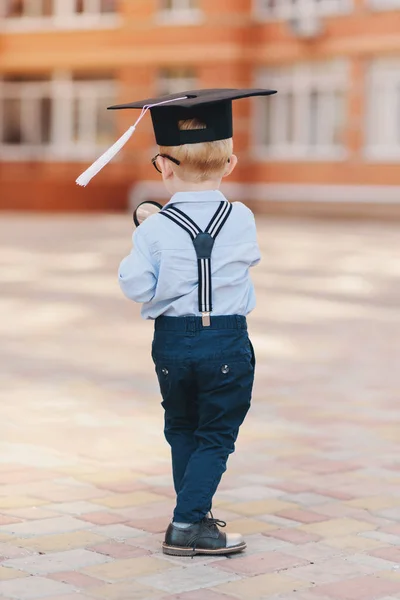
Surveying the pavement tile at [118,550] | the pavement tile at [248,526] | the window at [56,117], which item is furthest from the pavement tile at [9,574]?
the window at [56,117]

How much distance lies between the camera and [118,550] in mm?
4012

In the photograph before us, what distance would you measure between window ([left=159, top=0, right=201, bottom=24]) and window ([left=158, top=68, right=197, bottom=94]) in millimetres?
1186

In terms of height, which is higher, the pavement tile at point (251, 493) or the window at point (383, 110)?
the window at point (383, 110)

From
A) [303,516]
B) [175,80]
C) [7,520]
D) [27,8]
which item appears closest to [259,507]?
[303,516]

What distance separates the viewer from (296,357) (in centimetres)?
846

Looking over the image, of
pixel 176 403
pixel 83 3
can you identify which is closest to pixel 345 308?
pixel 176 403

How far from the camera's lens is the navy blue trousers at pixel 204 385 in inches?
155

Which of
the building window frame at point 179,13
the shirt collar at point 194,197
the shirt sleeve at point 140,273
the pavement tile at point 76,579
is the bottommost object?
the pavement tile at point 76,579

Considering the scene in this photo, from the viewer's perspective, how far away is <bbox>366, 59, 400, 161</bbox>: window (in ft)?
96.6

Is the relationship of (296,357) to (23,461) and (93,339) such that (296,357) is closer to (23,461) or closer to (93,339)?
(93,339)

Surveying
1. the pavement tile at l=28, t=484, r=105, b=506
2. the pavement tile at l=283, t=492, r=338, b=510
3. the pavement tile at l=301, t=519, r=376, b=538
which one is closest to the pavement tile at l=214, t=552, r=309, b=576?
the pavement tile at l=301, t=519, r=376, b=538

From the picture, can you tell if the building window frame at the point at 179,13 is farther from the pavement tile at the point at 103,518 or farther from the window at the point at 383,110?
the pavement tile at the point at 103,518

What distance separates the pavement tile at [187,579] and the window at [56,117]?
2996 centimetres

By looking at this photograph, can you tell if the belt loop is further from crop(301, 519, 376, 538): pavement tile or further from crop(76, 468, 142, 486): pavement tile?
crop(76, 468, 142, 486): pavement tile
